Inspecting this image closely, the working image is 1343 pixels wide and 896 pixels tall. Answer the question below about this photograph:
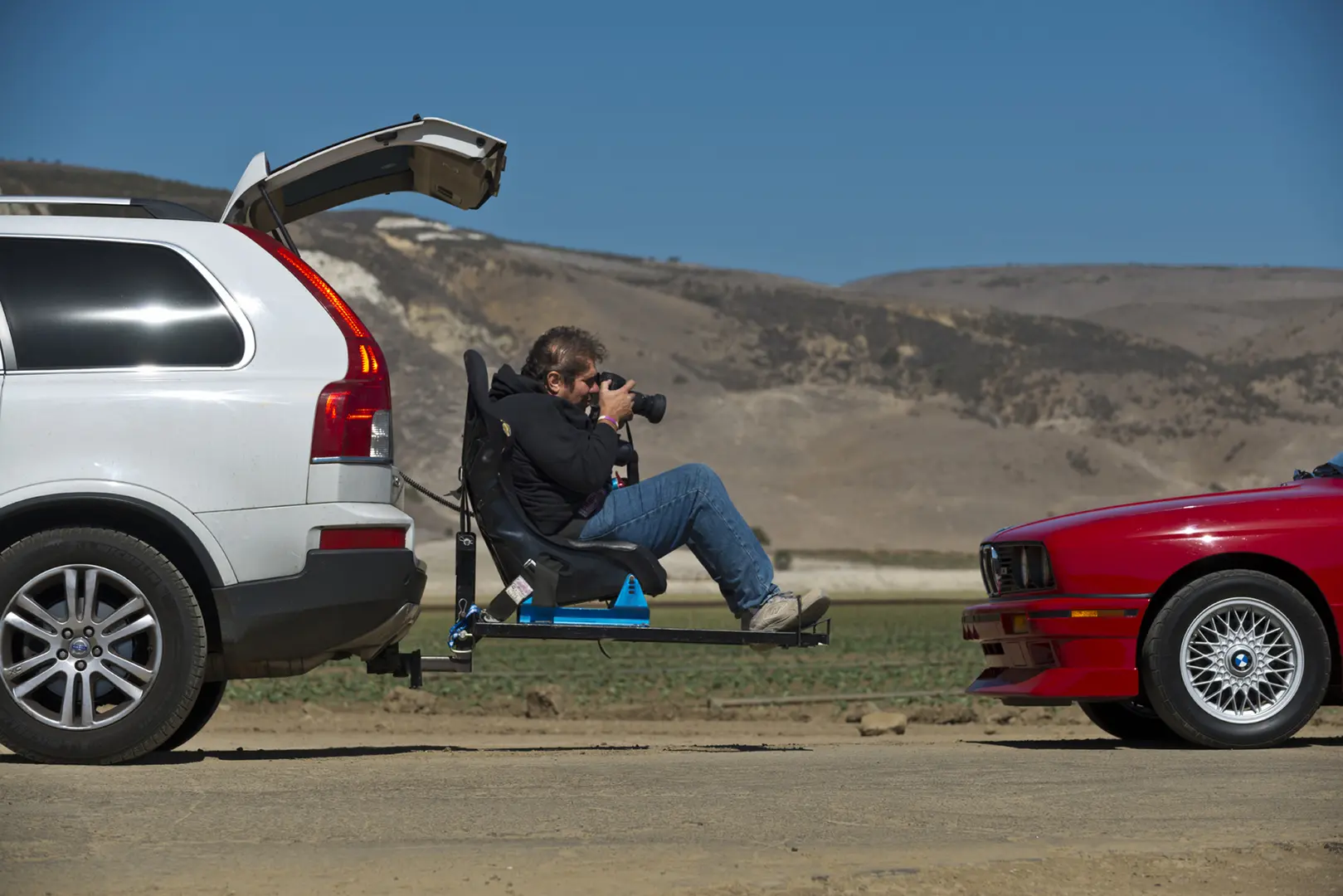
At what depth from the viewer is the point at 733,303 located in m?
111

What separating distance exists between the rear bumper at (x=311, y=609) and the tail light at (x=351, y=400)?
0.44m

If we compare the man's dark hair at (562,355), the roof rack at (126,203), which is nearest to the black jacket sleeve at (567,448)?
the man's dark hair at (562,355)

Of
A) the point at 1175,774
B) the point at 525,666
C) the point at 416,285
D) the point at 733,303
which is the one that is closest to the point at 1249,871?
the point at 1175,774

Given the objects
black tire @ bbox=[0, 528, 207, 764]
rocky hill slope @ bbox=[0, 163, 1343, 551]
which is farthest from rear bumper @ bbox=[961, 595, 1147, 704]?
rocky hill slope @ bbox=[0, 163, 1343, 551]

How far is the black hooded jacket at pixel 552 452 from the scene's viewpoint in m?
8.48

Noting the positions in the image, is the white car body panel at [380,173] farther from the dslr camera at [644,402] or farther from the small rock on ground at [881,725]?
the small rock on ground at [881,725]

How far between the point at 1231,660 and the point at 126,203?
5.67m

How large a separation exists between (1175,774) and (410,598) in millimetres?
3381

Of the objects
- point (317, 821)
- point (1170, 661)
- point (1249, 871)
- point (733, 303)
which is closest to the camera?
point (1249, 871)

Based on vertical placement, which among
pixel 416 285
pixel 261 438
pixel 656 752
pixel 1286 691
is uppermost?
pixel 416 285

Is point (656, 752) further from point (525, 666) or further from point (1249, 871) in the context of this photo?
point (525, 666)

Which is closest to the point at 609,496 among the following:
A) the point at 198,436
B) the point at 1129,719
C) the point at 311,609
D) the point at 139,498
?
the point at 311,609

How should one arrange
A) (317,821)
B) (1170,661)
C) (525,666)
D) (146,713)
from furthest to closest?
(525,666)
(1170,661)
(146,713)
(317,821)

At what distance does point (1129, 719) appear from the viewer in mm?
10148
